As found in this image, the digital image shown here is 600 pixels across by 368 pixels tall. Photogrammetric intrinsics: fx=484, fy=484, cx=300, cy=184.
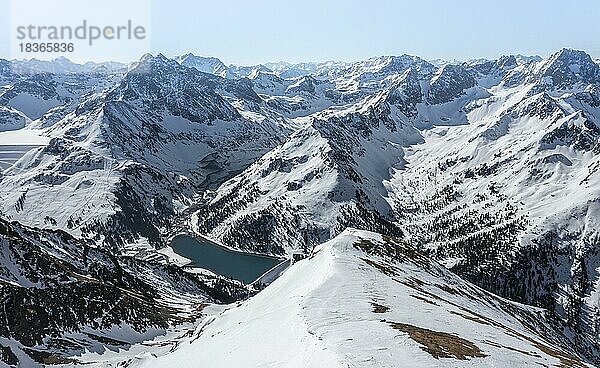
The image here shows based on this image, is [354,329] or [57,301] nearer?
[354,329]

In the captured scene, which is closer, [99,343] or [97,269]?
[99,343]

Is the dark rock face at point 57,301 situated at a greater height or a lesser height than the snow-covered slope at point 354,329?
lesser

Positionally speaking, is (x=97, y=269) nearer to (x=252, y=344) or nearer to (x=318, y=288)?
(x=318, y=288)

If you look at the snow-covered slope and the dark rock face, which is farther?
the dark rock face

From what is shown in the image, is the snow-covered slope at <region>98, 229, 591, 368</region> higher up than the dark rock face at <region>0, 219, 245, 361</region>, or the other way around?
the snow-covered slope at <region>98, 229, 591, 368</region>

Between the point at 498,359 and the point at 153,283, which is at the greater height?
the point at 498,359

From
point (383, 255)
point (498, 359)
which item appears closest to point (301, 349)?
point (498, 359)

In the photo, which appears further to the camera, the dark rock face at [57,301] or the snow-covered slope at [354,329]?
the dark rock face at [57,301]

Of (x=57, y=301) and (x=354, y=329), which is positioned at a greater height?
(x=354, y=329)
